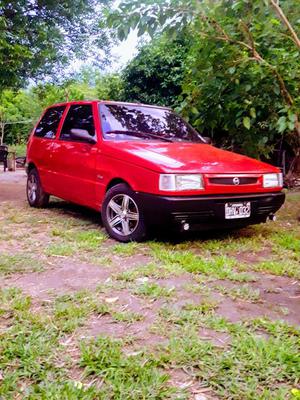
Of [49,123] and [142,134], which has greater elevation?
[49,123]

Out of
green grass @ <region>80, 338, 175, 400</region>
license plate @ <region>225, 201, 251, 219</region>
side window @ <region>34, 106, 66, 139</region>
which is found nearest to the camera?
green grass @ <region>80, 338, 175, 400</region>

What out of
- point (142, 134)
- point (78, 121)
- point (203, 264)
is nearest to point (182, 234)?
point (203, 264)

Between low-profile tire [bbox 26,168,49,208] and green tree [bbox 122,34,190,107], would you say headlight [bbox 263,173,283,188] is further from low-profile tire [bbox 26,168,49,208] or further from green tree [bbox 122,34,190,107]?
green tree [bbox 122,34,190,107]

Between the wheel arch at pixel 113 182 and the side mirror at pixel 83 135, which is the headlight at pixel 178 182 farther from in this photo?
the side mirror at pixel 83 135

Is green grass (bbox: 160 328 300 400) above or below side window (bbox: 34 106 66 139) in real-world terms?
below

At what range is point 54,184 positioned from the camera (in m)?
5.88

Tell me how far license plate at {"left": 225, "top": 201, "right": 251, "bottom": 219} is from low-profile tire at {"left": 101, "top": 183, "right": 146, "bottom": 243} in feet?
2.87

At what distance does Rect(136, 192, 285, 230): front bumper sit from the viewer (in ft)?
13.0

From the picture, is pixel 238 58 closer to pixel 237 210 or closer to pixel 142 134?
pixel 142 134

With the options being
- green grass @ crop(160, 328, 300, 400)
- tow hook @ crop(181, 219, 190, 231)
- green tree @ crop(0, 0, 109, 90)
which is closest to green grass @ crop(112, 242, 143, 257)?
tow hook @ crop(181, 219, 190, 231)

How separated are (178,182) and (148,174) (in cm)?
33

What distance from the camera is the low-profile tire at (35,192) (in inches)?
251

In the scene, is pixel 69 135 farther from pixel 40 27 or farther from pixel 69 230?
pixel 40 27

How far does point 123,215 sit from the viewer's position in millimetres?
4484
